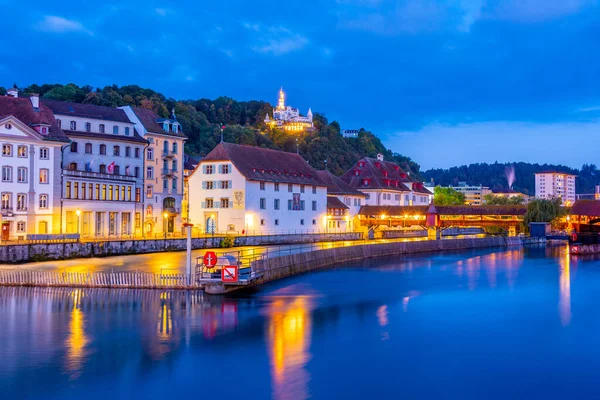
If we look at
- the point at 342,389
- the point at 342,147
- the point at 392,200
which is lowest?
the point at 342,389

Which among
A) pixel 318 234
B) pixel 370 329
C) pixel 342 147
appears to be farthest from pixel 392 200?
pixel 370 329

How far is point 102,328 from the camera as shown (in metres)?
37.1

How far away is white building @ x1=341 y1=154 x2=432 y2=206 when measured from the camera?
119938 millimetres

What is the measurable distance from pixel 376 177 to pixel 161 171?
151 ft

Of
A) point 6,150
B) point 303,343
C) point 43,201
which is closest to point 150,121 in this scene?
point 43,201

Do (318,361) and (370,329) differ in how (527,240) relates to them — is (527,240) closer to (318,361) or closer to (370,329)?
(370,329)

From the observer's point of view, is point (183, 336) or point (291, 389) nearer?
point (291, 389)

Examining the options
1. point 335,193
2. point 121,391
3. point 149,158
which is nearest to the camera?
point 121,391

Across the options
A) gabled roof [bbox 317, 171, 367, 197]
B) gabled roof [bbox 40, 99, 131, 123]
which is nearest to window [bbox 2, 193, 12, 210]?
gabled roof [bbox 40, 99, 131, 123]

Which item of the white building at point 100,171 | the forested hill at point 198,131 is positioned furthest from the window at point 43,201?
the forested hill at point 198,131

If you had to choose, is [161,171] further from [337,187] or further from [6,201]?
[337,187]

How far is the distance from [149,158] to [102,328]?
48.5 m

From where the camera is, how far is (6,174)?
214 ft

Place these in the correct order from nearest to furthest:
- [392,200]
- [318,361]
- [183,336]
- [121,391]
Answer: [121,391], [318,361], [183,336], [392,200]
